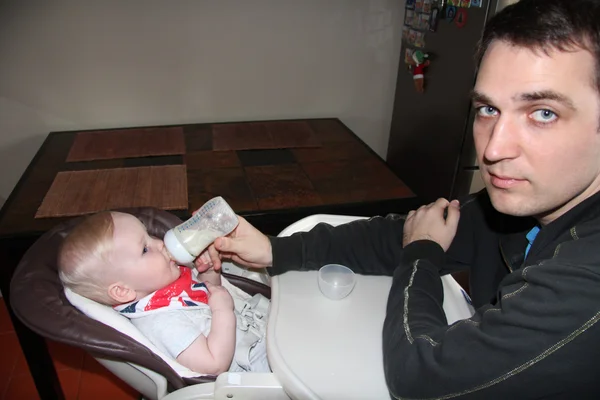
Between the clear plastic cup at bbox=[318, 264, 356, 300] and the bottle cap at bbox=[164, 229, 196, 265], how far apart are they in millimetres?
336

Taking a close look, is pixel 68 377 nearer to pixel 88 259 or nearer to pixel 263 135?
pixel 88 259

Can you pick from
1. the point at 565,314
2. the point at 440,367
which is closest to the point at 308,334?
the point at 440,367

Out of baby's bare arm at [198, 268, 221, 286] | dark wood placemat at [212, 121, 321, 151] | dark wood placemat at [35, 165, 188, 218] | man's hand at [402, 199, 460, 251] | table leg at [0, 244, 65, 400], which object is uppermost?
man's hand at [402, 199, 460, 251]

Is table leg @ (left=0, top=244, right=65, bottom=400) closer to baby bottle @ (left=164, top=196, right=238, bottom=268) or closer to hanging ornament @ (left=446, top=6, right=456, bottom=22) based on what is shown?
baby bottle @ (left=164, top=196, right=238, bottom=268)

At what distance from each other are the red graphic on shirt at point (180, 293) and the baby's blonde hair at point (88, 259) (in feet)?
0.36

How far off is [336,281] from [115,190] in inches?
47.6

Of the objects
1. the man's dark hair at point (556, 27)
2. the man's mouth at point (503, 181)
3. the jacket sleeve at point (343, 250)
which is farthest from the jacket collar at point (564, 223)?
the jacket sleeve at point (343, 250)

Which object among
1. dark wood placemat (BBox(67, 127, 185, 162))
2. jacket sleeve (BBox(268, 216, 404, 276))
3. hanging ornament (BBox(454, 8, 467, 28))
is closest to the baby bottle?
jacket sleeve (BBox(268, 216, 404, 276))

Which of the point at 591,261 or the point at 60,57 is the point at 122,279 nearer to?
the point at 591,261

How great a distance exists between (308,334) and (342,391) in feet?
0.48

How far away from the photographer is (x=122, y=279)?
1170mm

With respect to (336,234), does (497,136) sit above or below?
above

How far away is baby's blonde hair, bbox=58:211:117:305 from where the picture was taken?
1.12 m

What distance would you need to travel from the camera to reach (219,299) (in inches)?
47.4
